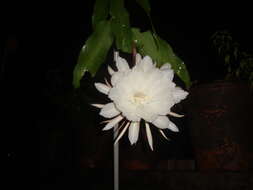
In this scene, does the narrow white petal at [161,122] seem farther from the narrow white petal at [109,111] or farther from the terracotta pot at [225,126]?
the terracotta pot at [225,126]

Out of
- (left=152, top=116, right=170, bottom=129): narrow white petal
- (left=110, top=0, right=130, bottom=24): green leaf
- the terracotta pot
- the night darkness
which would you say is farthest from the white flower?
the night darkness

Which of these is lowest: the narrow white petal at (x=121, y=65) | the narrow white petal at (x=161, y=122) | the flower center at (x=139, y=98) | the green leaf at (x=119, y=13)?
the narrow white petal at (x=161, y=122)

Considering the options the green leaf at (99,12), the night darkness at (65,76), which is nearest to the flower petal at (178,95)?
the green leaf at (99,12)

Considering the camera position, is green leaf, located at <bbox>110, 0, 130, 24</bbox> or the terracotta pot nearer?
green leaf, located at <bbox>110, 0, 130, 24</bbox>

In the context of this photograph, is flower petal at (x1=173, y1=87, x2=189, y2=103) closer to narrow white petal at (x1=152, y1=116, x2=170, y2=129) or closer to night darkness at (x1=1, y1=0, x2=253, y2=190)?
narrow white petal at (x1=152, y1=116, x2=170, y2=129)

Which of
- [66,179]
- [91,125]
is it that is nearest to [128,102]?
[66,179]

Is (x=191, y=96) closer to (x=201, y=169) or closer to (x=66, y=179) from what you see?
(x=201, y=169)

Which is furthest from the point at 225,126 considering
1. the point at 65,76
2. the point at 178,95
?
the point at 65,76
